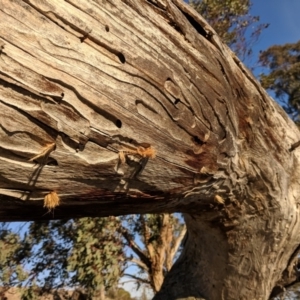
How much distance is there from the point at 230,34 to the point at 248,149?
8481mm

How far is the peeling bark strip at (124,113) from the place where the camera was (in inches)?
48.6

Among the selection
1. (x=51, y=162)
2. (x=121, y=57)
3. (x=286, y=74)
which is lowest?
(x=51, y=162)

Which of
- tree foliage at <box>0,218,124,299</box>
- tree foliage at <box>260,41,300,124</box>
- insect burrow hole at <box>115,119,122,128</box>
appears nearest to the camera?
insect burrow hole at <box>115,119,122,128</box>

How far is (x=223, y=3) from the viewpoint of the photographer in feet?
34.1

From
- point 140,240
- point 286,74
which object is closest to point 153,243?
point 140,240

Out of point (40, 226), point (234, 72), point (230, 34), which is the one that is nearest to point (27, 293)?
point (40, 226)

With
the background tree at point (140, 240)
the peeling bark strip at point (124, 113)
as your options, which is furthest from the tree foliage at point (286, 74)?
the peeling bark strip at point (124, 113)

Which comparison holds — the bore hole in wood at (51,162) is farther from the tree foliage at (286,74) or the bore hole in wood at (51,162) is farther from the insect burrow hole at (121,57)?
the tree foliage at (286,74)

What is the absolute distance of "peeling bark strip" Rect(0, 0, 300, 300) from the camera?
1235 millimetres

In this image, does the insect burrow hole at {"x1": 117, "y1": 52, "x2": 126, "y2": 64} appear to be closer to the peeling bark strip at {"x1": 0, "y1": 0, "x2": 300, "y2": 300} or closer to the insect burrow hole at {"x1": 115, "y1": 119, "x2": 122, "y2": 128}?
the peeling bark strip at {"x1": 0, "y1": 0, "x2": 300, "y2": 300}

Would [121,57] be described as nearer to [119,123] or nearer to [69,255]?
[119,123]

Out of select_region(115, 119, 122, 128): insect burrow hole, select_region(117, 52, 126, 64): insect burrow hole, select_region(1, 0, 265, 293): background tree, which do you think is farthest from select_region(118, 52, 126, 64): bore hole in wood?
select_region(1, 0, 265, 293): background tree

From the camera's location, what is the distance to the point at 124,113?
1444 millimetres

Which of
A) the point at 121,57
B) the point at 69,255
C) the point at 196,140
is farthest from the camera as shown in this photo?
the point at 69,255
